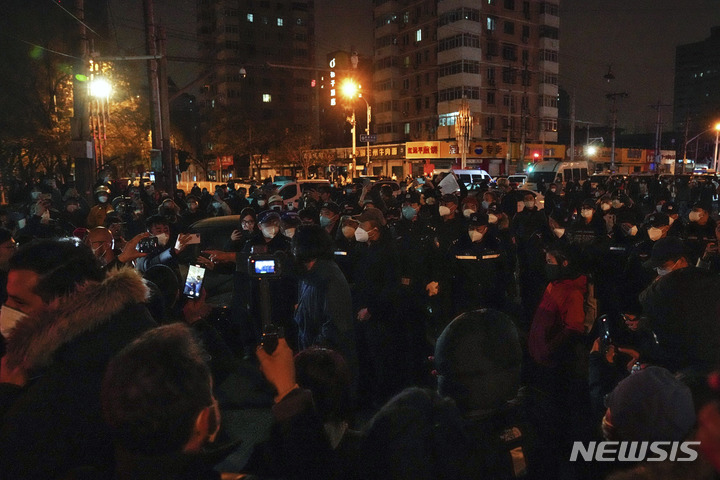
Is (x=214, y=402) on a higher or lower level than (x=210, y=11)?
lower

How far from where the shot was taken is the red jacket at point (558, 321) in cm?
451

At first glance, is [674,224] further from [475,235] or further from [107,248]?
[107,248]

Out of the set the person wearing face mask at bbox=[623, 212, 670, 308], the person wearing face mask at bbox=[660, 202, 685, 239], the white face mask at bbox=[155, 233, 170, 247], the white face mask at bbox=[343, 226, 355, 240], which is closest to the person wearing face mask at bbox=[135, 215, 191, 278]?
the white face mask at bbox=[155, 233, 170, 247]

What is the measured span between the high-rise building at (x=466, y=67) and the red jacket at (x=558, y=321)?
52369 mm

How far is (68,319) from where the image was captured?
211 centimetres

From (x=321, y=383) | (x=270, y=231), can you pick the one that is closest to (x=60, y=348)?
(x=321, y=383)

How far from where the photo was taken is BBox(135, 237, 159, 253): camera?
16.4 ft

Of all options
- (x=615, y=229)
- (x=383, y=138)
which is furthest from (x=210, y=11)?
(x=615, y=229)

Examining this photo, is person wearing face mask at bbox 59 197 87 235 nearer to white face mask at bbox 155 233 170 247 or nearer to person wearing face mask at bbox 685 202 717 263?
white face mask at bbox 155 233 170 247

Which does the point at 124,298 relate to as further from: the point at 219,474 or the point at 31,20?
the point at 31,20

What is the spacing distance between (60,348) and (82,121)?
14.6 m

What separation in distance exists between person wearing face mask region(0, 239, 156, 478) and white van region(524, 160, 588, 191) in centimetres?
3013

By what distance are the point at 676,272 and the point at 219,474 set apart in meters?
2.33

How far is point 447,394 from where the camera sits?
2.13 metres
